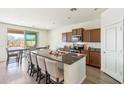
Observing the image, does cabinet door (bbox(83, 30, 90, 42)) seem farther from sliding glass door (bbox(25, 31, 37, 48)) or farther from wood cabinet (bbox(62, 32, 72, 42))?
sliding glass door (bbox(25, 31, 37, 48))

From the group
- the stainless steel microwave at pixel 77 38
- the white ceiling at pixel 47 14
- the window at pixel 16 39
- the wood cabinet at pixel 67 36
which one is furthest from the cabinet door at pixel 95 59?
the window at pixel 16 39

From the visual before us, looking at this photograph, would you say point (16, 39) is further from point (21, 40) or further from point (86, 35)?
point (86, 35)

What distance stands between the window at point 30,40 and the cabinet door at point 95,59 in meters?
5.32

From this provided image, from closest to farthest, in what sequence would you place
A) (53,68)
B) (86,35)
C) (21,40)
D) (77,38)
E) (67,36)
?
1. (53,68)
2. (86,35)
3. (77,38)
4. (67,36)
5. (21,40)

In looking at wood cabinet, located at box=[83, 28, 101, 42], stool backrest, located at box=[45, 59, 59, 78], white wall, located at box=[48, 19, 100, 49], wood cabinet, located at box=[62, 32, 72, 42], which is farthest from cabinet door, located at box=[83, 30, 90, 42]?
stool backrest, located at box=[45, 59, 59, 78]

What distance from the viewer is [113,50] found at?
3.36 metres

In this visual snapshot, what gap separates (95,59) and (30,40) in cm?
565

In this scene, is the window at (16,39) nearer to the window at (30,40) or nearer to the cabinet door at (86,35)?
the window at (30,40)

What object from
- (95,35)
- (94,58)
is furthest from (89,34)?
(94,58)

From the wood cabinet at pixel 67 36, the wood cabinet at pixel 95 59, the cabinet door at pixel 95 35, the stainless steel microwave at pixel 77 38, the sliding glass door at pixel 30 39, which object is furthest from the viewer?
the sliding glass door at pixel 30 39

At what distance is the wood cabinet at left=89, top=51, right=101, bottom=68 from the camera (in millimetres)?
4512

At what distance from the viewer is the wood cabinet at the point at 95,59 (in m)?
4.51

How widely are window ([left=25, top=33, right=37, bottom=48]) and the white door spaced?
235 inches
